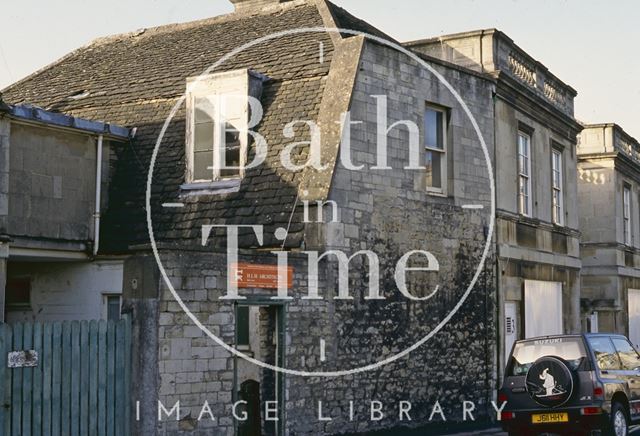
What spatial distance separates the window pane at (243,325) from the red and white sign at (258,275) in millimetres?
1188

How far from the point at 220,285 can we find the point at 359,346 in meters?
3.17

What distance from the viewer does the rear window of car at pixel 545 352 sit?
13859mm

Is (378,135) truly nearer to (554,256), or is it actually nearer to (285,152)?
(285,152)

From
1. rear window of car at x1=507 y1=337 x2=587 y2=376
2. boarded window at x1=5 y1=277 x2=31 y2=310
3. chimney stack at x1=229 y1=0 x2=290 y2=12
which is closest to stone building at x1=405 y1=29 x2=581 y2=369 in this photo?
chimney stack at x1=229 y1=0 x2=290 y2=12

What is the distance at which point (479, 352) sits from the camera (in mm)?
18281

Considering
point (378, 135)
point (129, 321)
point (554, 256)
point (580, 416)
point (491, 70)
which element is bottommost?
point (580, 416)

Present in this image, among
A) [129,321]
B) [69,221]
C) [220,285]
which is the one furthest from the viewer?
[69,221]

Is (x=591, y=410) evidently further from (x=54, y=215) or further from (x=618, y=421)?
(x=54, y=215)

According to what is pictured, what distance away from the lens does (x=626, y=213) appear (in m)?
30.7

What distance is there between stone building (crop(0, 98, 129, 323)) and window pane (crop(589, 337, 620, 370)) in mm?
7887

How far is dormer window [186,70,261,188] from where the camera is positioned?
1677 centimetres

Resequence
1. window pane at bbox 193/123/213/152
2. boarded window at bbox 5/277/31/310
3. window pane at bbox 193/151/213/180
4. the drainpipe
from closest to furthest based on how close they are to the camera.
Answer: window pane at bbox 193/151/213/180 → window pane at bbox 193/123/213/152 → the drainpipe → boarded window at bbox 5/277/31/310

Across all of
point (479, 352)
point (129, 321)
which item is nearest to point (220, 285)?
point (129, 321)

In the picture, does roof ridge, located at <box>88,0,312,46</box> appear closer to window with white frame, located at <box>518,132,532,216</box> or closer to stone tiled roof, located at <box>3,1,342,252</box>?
stone tiled roof, located at <box>3,1,342,252</box>
